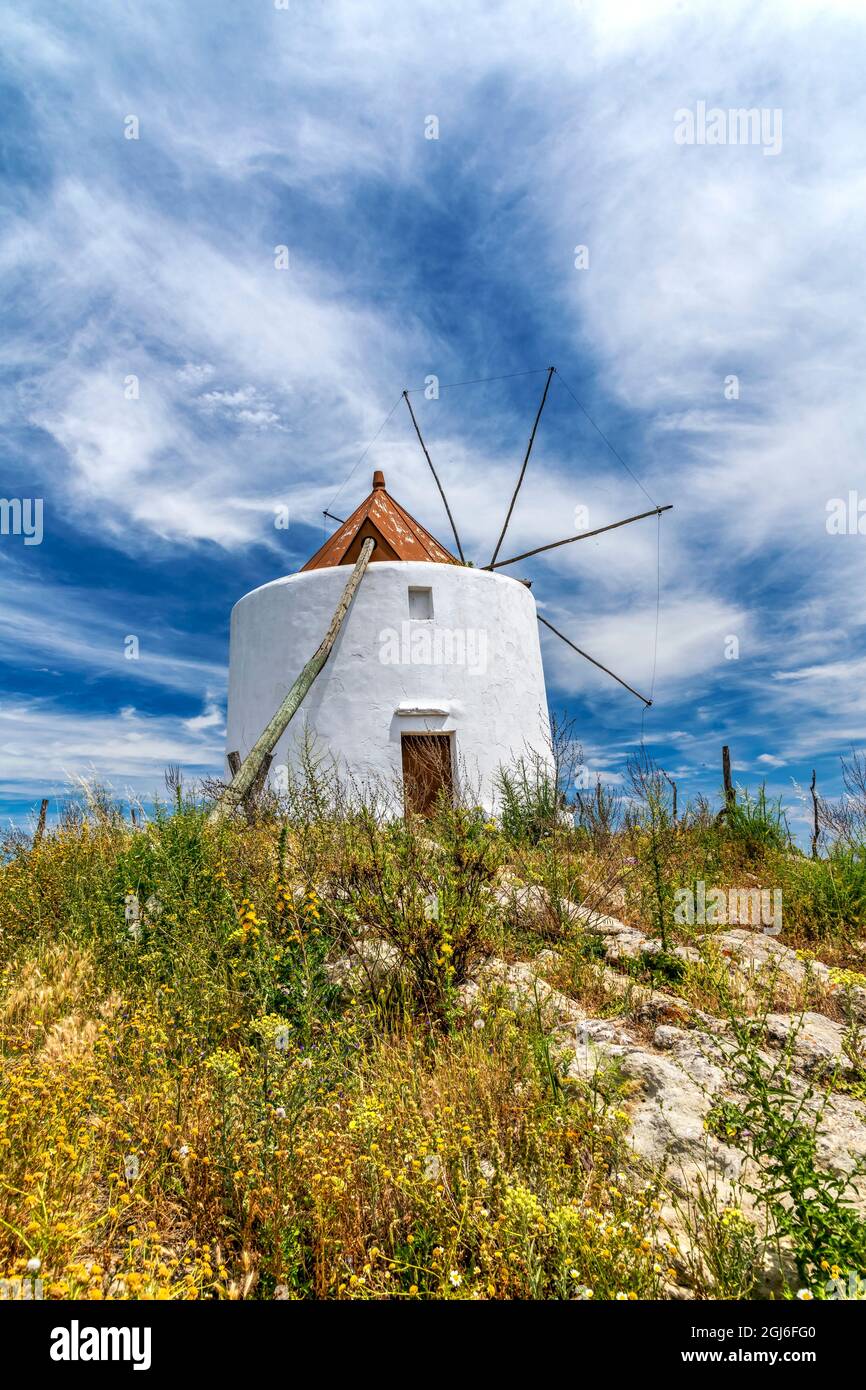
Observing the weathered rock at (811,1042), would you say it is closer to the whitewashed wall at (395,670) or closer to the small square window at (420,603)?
the whitewashed wall at (395,670)

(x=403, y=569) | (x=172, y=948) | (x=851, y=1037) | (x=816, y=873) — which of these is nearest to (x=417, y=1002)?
(x=172, y=948)

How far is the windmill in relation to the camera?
1181 centimetres

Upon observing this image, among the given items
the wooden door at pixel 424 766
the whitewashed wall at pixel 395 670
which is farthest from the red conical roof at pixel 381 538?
the wooden door at pixel 424 766

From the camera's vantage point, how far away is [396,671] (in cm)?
1203

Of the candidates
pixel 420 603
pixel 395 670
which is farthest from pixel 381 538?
pixel 395 670

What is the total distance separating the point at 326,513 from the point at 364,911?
1350 centimetres

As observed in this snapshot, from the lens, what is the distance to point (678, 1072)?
3.46 metres

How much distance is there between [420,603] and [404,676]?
1490 millimetres

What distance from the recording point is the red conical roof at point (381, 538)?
533 inches

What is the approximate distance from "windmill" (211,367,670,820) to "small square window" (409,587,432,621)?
0.8 inches
